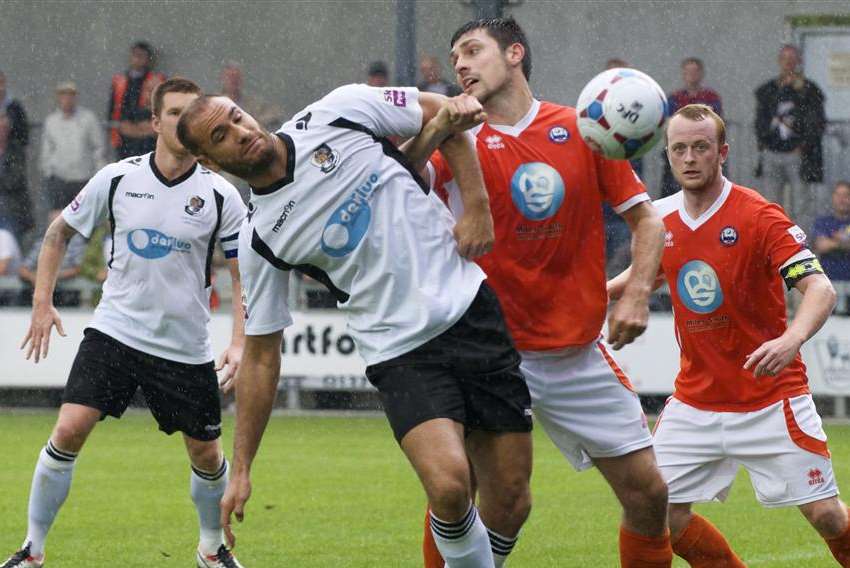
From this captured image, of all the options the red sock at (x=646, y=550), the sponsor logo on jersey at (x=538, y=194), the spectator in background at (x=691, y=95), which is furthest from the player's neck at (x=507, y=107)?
the spectator in background at (x=691, y=95)

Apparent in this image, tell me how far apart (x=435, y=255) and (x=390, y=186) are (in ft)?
0.87

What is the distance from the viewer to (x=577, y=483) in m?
10.5

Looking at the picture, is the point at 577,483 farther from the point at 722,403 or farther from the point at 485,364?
the point at 485,364

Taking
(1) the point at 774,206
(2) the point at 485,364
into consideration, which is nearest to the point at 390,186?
(2) the point at 485,364

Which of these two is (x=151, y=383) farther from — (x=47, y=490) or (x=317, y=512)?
(x=317, y=512)

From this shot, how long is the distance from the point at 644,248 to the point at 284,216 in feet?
4.07

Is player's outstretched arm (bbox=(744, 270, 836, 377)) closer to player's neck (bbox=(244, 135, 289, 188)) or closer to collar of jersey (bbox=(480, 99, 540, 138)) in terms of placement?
collar of jersey (bbox=(480, 99, 540, 138))

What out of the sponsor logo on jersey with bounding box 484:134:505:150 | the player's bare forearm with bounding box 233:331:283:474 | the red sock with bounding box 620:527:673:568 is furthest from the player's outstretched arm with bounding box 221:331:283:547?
the red sock with bounding box 620:527:673:568

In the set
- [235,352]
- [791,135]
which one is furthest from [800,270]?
[791,135]

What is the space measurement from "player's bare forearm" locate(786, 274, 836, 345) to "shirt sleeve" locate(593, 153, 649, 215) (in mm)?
709

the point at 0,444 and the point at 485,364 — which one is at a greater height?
the point at 485,364

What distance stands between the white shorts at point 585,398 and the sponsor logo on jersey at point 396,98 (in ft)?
3.41

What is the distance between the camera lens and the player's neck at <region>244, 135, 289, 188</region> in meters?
5.27

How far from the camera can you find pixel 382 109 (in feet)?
17.8
